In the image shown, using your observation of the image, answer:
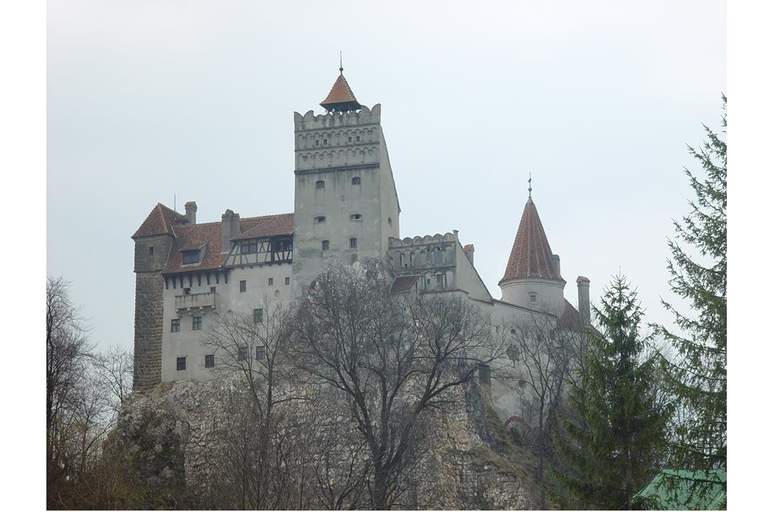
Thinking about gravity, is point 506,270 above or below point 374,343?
above

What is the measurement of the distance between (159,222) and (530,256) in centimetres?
1770

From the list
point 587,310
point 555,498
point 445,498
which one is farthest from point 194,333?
point 555,498

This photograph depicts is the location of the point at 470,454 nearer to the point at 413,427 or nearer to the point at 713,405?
the point at 413,427

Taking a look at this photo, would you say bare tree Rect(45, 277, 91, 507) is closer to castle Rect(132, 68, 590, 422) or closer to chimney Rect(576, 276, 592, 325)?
castle Rect(132, 68, 590, 422)

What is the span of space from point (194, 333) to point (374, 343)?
14.0 meters

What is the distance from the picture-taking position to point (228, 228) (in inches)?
2312

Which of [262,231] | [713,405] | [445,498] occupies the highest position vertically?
[262,231]

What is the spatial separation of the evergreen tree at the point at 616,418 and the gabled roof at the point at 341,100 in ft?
103

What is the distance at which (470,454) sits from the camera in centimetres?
4953

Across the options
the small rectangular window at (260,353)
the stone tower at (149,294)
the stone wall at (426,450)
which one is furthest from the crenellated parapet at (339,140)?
the stone wall at (426,450)

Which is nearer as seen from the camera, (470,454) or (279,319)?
(470,454)

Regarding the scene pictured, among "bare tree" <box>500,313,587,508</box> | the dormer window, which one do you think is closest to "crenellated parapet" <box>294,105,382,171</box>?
the dormer window

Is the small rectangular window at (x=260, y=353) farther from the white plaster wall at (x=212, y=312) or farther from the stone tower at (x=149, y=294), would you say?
the stone tower at (x=149, y=294)

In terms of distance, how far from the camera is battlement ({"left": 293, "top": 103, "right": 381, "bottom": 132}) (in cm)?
5730
